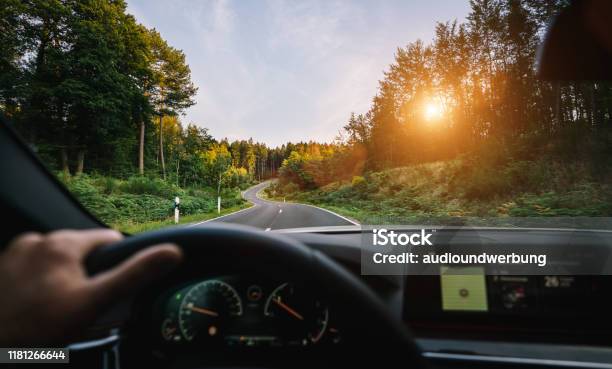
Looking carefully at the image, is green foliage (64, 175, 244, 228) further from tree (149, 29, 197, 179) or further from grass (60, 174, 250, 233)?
tree (149, 29, 197, 179)

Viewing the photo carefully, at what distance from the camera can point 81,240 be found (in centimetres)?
76

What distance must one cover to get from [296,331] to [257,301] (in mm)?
269

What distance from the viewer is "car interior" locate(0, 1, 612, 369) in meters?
1.36

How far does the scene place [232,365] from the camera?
137 centimetres

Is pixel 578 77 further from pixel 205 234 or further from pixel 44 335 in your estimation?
pixel 44 335

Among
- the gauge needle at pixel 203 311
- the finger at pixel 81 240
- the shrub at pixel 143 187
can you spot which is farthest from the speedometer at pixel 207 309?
the shrub at pixel 143 187

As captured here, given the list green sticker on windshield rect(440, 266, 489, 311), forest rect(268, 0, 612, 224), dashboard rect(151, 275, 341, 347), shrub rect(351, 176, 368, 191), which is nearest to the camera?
dashboard rect(151, 275, 341, 347)

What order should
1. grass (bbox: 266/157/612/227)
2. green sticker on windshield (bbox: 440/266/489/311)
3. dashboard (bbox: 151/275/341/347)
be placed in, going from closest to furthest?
1. dashboard (bbox: 151/275/341/347)
2. green sticker on windshield (bbox: 440/266/489/311)
3. grass (bbox: 266/157/612/227)

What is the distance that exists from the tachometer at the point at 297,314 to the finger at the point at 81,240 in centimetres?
96

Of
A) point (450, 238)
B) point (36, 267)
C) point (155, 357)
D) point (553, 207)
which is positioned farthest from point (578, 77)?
point (553, 207)

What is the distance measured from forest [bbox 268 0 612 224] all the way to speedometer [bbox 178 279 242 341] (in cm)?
245

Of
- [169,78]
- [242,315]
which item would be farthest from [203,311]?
[169,78]

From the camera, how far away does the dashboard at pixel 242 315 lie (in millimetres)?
1490

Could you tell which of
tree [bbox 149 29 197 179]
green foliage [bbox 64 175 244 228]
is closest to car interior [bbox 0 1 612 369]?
green foliage [bbox 64 175 244 228]
